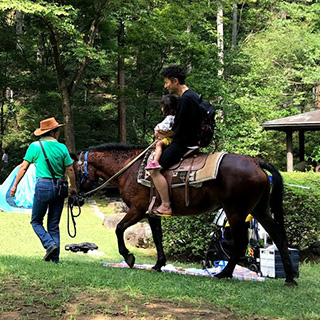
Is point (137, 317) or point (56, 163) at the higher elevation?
point (56, 163)

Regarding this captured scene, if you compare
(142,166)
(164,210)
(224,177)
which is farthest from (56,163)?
(224,177)

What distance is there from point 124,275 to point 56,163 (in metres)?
2.05

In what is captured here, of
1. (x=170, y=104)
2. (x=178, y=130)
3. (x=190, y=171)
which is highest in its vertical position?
(x=170, y=104)

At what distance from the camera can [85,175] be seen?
752cm

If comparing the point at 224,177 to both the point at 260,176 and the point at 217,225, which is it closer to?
the point at 260,176

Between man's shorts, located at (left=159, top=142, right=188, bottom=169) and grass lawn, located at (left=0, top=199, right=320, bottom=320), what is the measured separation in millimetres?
1433

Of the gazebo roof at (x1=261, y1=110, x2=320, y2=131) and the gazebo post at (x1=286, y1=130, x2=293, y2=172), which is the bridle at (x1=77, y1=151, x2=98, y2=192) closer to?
the gazebo roof at (x1=261, y1=110, x2=320, y2=131)

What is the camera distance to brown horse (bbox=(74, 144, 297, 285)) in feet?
20.6

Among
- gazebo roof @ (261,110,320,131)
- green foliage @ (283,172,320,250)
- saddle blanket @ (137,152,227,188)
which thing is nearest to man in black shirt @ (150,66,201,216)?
saddle blanket @ (137,152,227,188)

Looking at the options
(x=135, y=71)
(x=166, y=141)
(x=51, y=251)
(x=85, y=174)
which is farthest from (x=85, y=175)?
(x=135, y=71)

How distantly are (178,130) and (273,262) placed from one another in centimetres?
268

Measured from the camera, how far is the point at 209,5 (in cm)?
2175

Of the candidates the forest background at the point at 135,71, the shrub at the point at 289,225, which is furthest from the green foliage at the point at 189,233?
the forest background at the point at 135,71

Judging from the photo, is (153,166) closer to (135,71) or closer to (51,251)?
(51,251)
